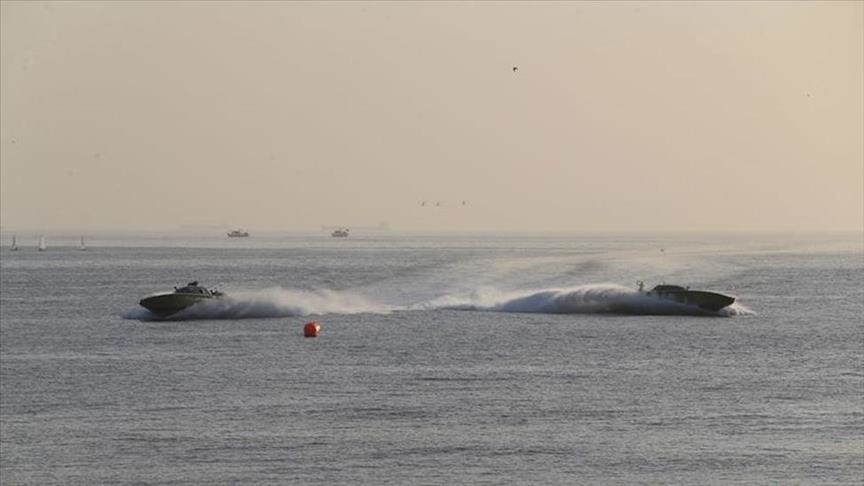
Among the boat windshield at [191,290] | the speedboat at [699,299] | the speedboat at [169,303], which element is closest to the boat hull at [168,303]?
the speedboat at [169,303]

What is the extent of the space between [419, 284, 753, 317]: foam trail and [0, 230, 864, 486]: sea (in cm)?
24

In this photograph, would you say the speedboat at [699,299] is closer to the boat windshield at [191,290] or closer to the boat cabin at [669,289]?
the boat cabin at [669,289]

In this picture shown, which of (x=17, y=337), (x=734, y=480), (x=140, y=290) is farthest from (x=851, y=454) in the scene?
(x=140, y=290)

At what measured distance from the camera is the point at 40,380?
3369 inches

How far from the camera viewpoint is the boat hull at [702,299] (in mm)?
129750

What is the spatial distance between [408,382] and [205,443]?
21017 mm

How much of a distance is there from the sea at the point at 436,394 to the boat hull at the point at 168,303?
80cm

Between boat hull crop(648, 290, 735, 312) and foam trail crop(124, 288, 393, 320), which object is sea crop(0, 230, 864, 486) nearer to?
foam trail crop(124, 288, 393, 320)

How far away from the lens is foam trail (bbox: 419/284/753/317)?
432ft

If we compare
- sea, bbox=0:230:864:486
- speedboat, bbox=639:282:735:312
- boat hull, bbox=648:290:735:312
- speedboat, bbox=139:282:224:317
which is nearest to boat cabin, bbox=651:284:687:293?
speedboat, bbox=639:282:735:312

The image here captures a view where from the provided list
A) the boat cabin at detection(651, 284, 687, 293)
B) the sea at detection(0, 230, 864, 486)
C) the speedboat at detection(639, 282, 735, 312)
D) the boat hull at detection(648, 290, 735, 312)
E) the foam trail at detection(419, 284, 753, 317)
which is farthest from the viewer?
the boat cabin at detection(651, 284, 687, 293)

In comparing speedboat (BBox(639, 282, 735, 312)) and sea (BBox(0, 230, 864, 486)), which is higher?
speedboat (BBox(639, 282, 735, 312))

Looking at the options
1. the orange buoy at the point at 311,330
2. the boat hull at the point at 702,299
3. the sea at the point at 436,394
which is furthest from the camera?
the boat hull at the point at 702,299

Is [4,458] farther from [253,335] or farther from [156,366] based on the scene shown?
[253,335]
